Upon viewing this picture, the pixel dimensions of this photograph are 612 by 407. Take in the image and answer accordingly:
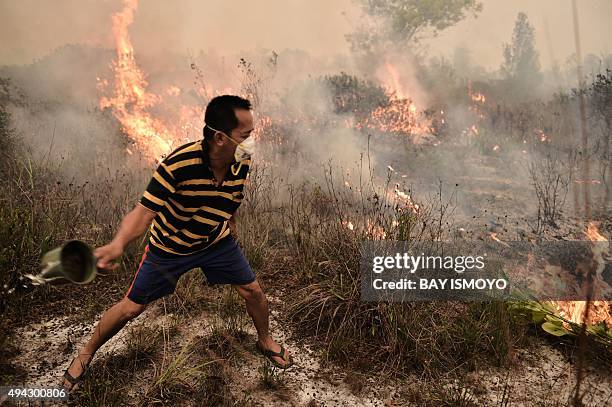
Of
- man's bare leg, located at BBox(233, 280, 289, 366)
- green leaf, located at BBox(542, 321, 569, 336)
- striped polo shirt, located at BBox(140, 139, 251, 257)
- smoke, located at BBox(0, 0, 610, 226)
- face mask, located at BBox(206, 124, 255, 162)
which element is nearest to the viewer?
striped polo shirt, located at BBox(140, 139, 251, 257)

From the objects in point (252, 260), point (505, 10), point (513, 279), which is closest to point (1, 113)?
point (252, 260)

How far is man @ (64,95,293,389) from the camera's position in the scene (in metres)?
2.18

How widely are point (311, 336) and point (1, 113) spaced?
593cm

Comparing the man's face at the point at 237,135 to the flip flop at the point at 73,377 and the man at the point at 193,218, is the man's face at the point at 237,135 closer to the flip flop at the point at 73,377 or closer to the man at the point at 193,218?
the man at the point at 193,218

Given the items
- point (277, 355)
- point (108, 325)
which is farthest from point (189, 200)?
point (277, 355)

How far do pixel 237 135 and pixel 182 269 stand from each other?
857 mm

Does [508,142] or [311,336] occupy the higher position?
[508,142]

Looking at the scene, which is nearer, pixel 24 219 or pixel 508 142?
pixel 24 219

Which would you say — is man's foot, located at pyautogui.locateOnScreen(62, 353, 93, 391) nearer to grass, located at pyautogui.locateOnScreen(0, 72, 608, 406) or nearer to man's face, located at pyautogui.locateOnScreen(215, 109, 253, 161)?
grass, located at pyautogui.locateOnScreen(0, 72, 608, 406)

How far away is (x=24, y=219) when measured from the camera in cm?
350

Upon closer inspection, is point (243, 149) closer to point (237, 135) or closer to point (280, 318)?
point (237, 135)

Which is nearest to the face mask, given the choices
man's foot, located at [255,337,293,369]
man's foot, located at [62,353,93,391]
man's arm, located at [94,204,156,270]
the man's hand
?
man's arm, located at [94,204,156,270]

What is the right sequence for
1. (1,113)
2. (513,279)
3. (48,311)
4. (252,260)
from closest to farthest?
(48,311) → (252,260) → (513,279) → (1,113)

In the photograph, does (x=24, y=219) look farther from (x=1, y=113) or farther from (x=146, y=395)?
(x=1, y=113)
